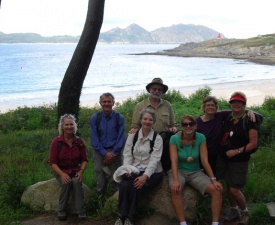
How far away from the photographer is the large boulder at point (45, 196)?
555 centimetres

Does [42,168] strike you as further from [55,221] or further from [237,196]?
[237,196]

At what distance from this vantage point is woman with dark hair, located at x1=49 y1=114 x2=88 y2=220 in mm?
5207

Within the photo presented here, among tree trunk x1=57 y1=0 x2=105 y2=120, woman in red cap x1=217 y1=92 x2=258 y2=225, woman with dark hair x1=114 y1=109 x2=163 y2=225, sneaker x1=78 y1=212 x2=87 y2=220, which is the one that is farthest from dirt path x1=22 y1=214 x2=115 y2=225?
tree trunk x1=57 y1=0 x2=105 y2=120

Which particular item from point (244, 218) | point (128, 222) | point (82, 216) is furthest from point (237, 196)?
point (82, 216)

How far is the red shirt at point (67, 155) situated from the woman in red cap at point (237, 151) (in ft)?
6.35

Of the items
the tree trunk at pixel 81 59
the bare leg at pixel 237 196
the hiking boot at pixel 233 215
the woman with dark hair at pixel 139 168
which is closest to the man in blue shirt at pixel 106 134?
the woman with dark hair at pixel 139 168

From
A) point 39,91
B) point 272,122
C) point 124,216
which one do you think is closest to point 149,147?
point 124,216

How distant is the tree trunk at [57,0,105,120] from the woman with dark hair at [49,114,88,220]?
2.80 m

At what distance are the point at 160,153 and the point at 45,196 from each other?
1.91 m

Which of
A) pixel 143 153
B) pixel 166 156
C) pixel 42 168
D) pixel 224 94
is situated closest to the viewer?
pixel 143 153

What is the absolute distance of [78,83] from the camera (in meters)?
8.00

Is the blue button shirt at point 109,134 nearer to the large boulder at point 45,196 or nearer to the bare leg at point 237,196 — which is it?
the large boulder at point 45,196

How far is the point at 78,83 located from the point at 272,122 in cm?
527

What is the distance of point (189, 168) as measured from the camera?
493 cm
